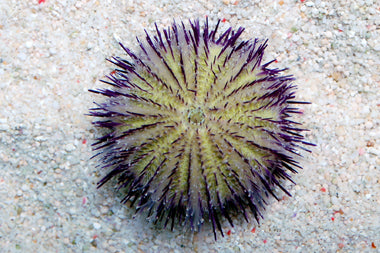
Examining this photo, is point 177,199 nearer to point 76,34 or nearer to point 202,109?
point 202,109

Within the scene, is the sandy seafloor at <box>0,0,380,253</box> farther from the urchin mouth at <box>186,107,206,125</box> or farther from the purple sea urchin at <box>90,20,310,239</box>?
the urchin mouth at <box>186,107,206,125</box>

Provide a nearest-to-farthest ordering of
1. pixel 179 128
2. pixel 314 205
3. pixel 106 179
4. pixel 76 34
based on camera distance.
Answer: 1. pixel 179 128
2. pixel 106 179
3. pixel 314 205
4. pixel 76 34

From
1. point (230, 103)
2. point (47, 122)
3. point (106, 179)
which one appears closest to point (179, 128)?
point (230, 103)

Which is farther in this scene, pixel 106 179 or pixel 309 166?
pixel 309 166

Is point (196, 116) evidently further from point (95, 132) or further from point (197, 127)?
point (95, 132)

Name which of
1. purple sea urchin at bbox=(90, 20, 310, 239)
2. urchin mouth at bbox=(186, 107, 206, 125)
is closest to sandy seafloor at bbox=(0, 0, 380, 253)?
purple sea urchin at bbox=(90, 20, 310, 239)

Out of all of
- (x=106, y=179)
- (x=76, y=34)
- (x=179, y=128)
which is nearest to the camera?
(x=179, y=128)

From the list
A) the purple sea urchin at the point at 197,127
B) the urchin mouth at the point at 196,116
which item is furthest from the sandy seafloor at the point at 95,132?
the urchin mouth at the point at 196,116

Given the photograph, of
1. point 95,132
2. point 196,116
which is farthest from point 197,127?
point 95,132
